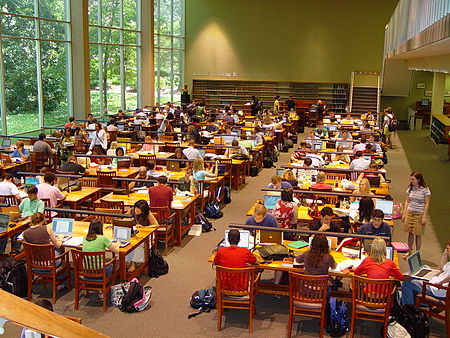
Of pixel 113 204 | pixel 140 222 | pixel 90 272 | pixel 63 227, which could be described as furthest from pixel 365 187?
pixel 63 227

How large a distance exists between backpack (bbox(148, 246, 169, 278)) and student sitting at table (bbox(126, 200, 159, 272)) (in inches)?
5.8

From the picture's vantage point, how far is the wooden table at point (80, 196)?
364 inches

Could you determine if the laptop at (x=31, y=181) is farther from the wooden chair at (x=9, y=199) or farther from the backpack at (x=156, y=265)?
the backpack at (x=156, y=265)

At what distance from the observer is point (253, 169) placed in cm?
1512

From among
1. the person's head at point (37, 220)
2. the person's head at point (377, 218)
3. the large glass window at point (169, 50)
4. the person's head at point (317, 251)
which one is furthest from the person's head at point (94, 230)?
the large glass window at point (169, 50)

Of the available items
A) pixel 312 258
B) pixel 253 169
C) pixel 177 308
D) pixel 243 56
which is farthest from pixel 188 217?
pixel 243 56

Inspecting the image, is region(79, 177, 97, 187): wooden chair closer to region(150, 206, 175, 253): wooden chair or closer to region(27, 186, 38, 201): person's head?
region(150, 206, 175, 253): wooden chair

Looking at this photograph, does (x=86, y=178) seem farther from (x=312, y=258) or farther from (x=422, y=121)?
(x=422, y=121)

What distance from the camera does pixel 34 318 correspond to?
128cm

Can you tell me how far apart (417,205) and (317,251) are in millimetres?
3230

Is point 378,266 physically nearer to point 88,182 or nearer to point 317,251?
point 317,251

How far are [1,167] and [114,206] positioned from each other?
14.2ft

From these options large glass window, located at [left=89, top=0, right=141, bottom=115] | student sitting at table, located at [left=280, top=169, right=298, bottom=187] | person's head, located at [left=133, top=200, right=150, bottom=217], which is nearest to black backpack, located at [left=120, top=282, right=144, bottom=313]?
person's head, located at [left=133, top=200, right=150, bottom=217]

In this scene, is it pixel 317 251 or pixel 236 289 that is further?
pixel 236 289
